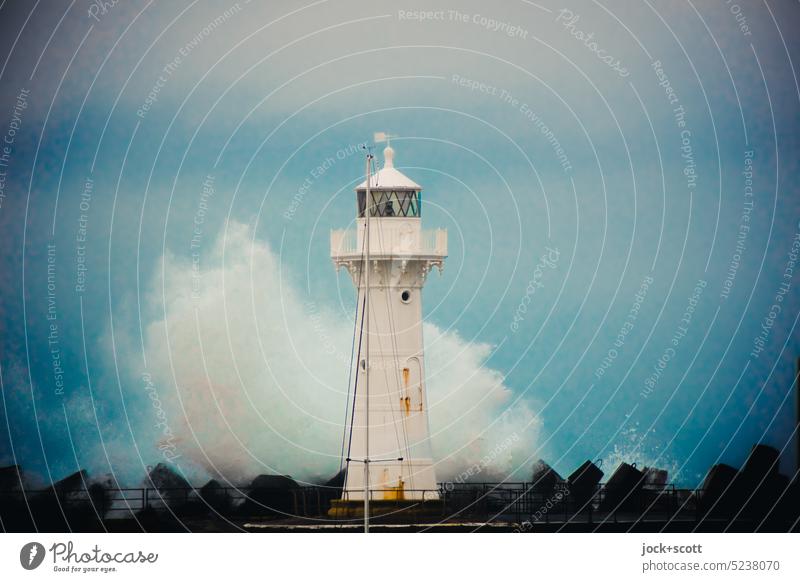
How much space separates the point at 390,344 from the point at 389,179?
2660 mm

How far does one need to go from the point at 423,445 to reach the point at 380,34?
6920mm

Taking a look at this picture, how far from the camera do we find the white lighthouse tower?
44.3m

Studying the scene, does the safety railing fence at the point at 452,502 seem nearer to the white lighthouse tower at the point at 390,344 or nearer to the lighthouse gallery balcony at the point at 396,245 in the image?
the white lighthouse tower at the point at 390,344

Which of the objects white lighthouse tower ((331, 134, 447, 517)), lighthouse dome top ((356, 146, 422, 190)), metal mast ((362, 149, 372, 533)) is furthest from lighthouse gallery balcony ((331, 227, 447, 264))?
lighthouse dome top ((356, 146, 422, 190))

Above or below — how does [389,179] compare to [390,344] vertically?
above

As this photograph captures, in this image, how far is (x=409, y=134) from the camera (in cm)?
4662

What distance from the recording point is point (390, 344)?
146 ft

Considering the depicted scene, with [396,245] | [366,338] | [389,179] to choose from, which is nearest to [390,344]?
[366,338]

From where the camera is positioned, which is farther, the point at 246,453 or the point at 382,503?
the point at 246,453

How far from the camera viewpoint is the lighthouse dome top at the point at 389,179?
147 ft

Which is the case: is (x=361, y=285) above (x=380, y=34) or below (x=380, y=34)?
below

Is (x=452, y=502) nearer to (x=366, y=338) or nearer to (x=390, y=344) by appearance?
→ (x=390, y=344)
